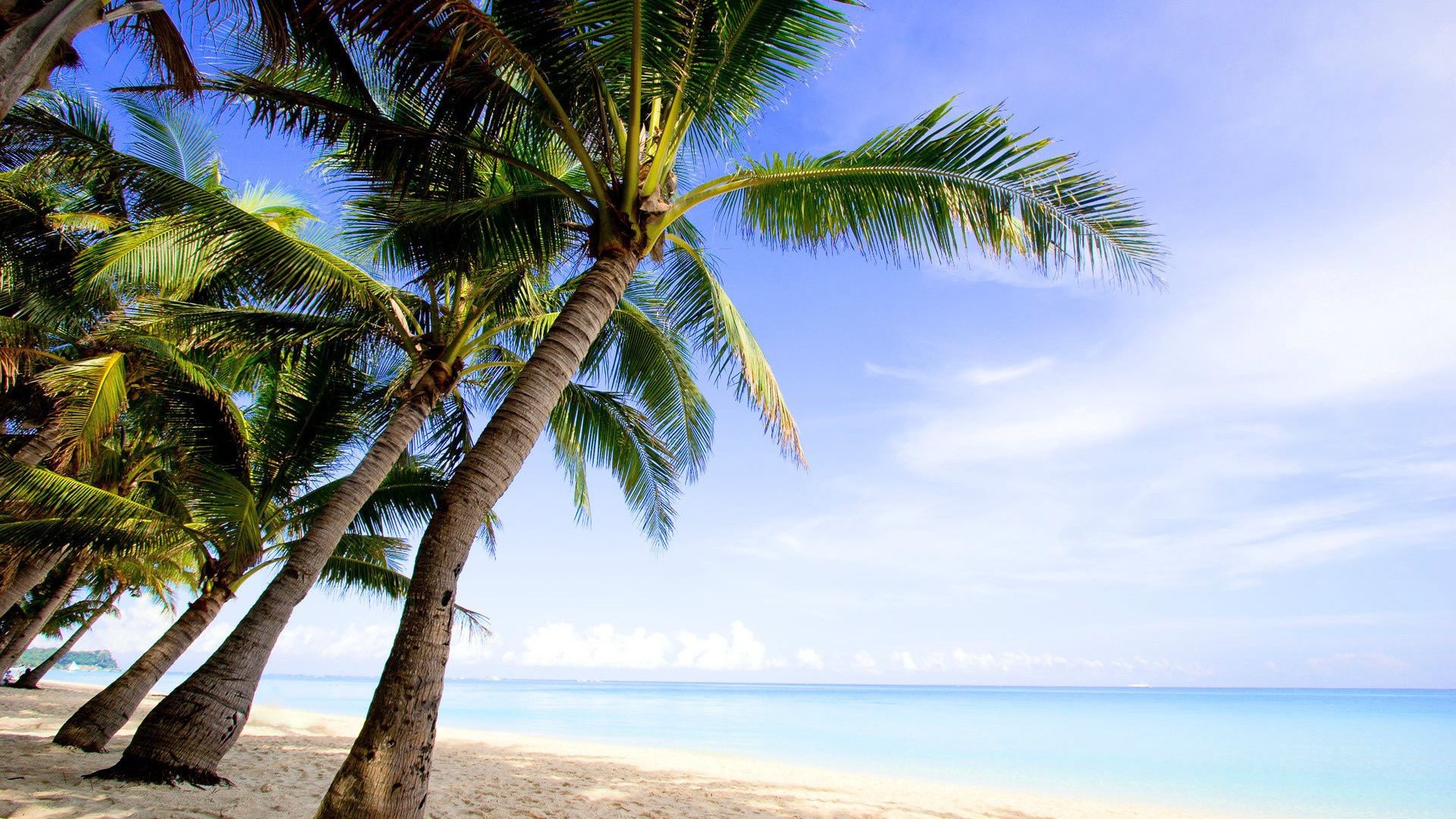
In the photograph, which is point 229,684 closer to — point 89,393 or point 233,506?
point 233,506

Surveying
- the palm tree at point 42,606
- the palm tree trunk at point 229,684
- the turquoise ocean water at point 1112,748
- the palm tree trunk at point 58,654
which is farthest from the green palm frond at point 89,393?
the palm tree trunk at point 58,654

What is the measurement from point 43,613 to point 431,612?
1526cm

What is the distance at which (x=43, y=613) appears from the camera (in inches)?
519

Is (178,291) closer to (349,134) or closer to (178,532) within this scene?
(178,532)

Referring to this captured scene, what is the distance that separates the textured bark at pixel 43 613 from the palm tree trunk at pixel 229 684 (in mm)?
8311

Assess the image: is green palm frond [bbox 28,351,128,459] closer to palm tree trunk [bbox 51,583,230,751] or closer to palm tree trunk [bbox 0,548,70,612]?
palm tree trunk [bbox 51,583,230,751]

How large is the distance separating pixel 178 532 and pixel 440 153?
4480 mm

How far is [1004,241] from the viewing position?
4871 millimetres

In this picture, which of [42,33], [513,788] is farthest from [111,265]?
[513,788]

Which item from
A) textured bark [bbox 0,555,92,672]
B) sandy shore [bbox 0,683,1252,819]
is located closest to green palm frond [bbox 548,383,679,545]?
sandy shore [bbox 0,683,1252,819]

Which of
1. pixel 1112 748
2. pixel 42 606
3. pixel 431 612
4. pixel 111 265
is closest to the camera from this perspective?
pixel 431 612

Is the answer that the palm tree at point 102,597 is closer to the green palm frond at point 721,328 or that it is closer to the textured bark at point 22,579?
the textured bark at point 22,579

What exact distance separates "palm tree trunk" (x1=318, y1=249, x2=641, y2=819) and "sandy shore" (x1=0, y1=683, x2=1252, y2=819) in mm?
2179

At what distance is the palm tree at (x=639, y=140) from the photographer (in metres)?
4.15
